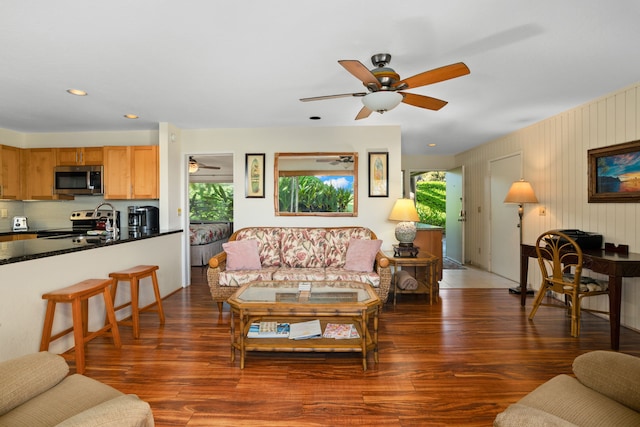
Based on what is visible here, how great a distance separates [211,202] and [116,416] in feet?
27.1

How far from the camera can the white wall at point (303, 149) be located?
4840mm

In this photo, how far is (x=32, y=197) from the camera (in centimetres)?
497

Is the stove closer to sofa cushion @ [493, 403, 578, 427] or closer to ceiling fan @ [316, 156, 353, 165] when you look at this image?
ceiling fan @ [316, 156, 353, 165]

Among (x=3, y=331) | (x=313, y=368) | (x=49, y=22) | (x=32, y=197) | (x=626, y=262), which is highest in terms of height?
(x=49, y=22)

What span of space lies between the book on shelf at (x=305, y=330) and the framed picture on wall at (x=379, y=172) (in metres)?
2.44

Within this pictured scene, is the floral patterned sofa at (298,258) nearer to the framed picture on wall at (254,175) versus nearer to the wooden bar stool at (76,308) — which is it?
the framed picture on wall at (254,175)

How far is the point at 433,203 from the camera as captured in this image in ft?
35.0

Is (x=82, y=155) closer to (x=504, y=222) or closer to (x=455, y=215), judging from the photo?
(x=504, y=222)

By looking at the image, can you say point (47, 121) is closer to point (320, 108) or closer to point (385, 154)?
point (320, 108)

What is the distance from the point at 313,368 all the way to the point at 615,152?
140 inches

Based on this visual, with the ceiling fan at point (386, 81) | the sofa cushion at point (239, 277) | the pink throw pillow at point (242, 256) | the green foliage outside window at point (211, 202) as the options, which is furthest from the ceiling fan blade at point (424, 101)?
the green foliage outside window at point (211, 202)

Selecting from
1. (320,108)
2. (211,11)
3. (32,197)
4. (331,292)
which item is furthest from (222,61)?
(32,197)

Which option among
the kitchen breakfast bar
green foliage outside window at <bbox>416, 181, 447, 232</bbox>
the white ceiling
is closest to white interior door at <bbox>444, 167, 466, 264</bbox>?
green foliage outside window at <bbox>416, 181, 447, 232</bbox>

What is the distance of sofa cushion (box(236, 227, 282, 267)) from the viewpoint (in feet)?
14.3
